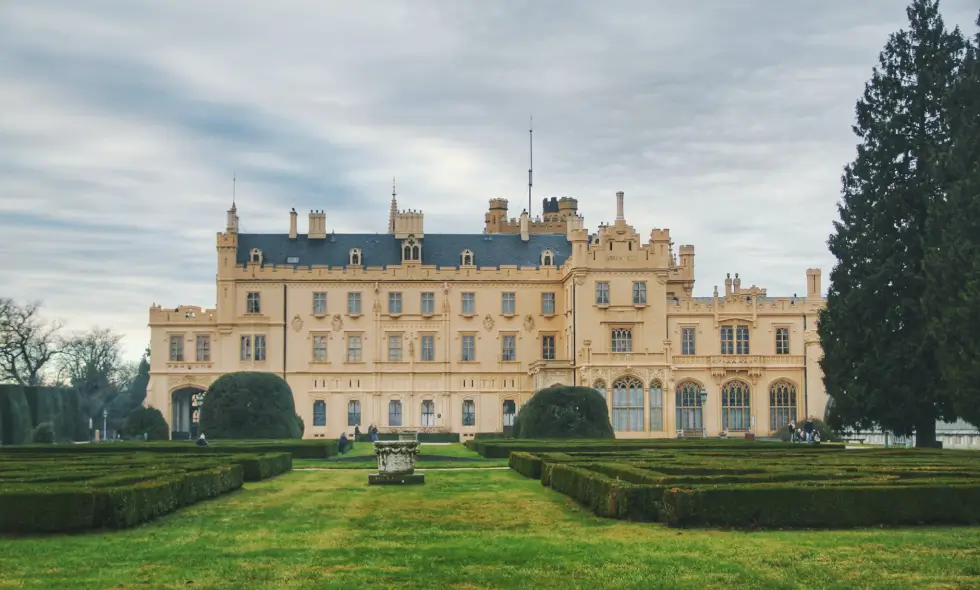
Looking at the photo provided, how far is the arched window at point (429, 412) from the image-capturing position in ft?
244

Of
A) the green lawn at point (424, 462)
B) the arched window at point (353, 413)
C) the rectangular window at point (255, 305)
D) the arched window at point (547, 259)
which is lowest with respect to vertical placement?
the green lawn at point (424, 462)

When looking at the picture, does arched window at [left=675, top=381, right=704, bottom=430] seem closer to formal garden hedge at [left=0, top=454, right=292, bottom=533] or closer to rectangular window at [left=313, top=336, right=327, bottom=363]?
rectangular window at [left=313, top=336, right=327, bottom=363]

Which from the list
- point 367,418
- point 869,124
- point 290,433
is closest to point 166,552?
point 869,124

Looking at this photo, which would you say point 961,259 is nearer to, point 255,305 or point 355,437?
point 355,437


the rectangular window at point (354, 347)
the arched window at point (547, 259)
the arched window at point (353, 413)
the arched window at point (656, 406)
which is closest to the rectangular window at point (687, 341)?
the arched window at point (656, 406)

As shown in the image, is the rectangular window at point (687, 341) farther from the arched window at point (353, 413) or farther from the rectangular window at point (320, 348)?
the rectangular window at point (320, 348)

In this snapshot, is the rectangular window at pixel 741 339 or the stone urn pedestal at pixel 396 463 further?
the rectangular window at pixel 741 339

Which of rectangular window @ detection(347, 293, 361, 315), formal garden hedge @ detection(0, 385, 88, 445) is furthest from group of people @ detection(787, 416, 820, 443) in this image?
formal garden hedge @ detection(0, 385, 88, 445)

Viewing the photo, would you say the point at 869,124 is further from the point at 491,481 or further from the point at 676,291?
the point at 676,291

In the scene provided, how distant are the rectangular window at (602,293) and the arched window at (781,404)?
11.1 metres

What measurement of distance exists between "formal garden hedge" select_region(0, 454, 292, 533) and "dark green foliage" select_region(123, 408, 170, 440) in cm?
3488

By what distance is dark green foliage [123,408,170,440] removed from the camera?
64875 mm

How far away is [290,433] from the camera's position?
60.7m

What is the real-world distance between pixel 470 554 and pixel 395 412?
58597mm
